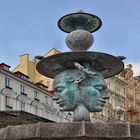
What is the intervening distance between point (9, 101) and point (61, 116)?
15.7m

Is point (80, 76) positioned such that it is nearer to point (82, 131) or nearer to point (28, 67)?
point (82, 131)

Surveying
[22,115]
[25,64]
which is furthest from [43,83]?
[22,115]

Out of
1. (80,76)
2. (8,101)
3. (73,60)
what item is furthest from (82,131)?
(8,101)

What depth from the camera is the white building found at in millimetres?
60250

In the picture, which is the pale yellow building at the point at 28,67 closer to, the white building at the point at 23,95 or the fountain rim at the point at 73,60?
the white building at the point at 23,95

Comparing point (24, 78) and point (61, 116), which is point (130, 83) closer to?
point (61, 116)

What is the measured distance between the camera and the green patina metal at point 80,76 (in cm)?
1327

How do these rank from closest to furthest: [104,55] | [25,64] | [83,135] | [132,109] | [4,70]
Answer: [83,135] → [104,55] → [4,70] → [25,64] → [132,109]

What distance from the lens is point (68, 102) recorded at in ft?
44.2

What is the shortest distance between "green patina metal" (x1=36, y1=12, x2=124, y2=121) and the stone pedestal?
3.56 metres

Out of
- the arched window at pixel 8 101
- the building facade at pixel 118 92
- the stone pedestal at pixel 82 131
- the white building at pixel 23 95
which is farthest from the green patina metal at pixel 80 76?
the building facade at pixel 118 92

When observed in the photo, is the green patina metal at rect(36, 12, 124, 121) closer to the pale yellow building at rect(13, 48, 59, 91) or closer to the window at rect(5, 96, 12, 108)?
the window at rect(5, 96, 12, 108)

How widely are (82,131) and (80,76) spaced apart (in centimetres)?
410

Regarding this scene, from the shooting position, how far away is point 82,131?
30.7ft
